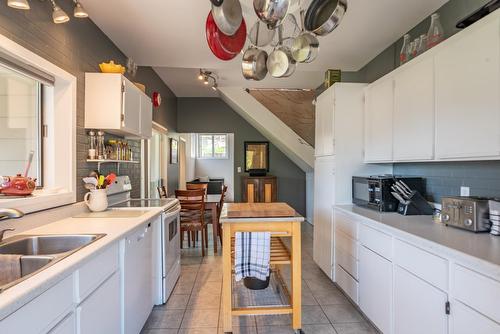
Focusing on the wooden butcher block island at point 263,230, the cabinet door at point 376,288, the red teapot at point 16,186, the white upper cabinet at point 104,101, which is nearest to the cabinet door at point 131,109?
the white upper cabinet at point 104,101

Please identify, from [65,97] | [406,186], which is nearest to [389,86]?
[406,186]

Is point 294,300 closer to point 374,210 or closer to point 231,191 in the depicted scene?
point 374,210

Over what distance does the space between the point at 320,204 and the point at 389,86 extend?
1466mm

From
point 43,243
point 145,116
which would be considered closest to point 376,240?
point 43,243

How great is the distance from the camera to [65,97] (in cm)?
220

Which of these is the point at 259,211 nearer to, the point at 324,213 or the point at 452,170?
the point at 324,213

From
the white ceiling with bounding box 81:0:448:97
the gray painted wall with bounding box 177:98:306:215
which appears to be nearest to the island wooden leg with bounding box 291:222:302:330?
the white ceiling with bounding box 81:0:448:97

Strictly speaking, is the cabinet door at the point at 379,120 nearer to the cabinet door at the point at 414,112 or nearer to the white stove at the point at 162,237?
the cabinet door at the point at 414,112

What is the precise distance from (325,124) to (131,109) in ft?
6.57

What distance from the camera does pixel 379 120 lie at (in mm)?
2742

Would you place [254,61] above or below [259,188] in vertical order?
above

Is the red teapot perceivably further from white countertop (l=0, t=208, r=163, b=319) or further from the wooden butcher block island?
the wooden butcher block island

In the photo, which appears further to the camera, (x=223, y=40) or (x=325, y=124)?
(x=325, y=124)

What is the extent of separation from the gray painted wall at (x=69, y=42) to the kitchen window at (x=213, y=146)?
369 cm
